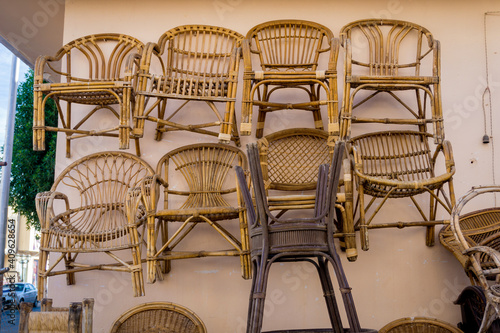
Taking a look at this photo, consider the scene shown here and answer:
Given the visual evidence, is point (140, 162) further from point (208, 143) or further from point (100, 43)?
point (100, 43)

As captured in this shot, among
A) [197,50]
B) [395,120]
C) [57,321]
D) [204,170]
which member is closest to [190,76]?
[197,50]

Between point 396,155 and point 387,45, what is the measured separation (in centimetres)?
91

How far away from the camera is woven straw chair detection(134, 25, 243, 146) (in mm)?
3738

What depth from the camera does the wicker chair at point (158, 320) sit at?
3635mm

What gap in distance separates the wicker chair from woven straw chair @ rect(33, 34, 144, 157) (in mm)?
1132

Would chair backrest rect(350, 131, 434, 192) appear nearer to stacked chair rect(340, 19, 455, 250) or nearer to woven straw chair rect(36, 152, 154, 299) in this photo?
stacked chair rect(340, 19, 455, 250)

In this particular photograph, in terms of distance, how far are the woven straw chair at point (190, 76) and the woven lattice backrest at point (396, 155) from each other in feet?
3.30

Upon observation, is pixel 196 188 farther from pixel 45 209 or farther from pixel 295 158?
pixel 45 209

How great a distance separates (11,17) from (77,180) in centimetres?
236

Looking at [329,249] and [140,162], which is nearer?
[329,249]

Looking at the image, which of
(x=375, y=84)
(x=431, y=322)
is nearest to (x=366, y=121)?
(x=375, y=84)

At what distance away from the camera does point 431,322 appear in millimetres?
3588

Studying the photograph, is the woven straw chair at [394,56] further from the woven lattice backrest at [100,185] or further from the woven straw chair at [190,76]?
the woven lattice backrest at [100,185]

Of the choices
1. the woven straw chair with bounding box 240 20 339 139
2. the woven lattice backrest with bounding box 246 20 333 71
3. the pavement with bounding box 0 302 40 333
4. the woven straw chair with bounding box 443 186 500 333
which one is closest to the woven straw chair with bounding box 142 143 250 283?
the woven straw chair with bounding box 240 20 339 139
